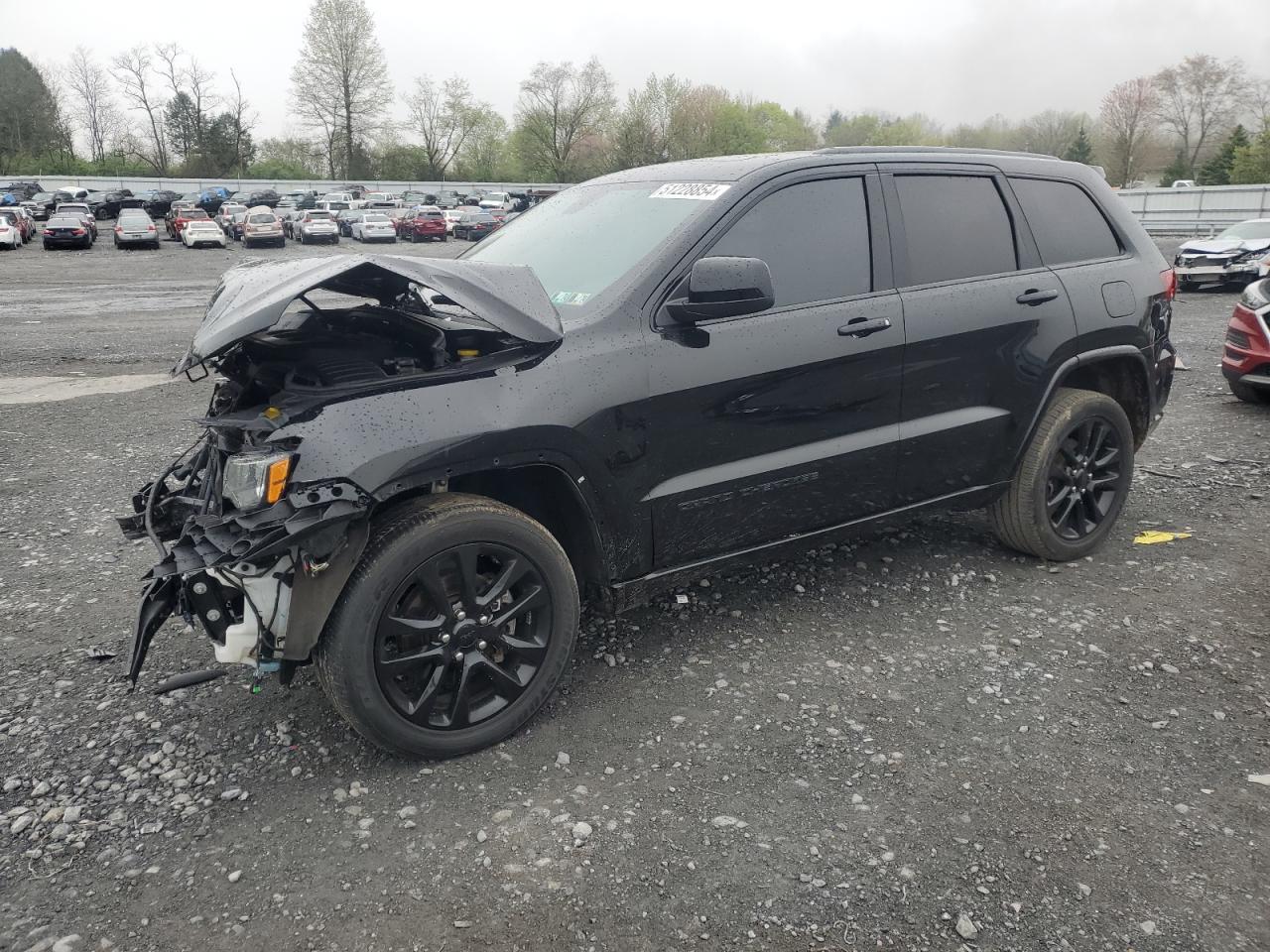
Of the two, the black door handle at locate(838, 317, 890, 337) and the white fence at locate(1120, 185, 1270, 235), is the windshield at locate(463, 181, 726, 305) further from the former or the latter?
the white fence at locate(1120, 185, 1270, 235)

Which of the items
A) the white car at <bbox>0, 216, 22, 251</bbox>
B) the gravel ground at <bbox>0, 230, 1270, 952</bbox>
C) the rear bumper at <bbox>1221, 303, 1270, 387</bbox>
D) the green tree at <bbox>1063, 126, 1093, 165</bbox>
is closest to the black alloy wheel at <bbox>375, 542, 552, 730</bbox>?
the gravel ground at <bbox>0, 230, 1270, 952</bbox>

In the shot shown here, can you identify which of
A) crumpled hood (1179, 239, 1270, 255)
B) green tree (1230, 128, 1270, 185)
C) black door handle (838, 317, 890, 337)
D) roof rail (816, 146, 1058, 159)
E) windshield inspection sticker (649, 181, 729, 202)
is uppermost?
green tree (1230, 128, 1270, 185)

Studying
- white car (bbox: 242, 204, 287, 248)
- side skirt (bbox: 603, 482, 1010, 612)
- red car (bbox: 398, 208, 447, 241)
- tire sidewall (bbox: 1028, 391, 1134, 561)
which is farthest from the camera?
red car (bbox: 398, 208, 447, 241)

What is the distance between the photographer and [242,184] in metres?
67.1

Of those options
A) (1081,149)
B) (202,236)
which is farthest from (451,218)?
(1081,149)

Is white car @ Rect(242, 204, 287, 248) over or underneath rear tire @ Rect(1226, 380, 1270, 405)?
over

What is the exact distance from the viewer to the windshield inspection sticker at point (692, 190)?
3.63m

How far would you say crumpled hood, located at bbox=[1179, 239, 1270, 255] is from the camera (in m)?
17.4

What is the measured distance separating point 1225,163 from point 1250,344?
59.1 m

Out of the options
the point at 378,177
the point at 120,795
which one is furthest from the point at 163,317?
the point at 378,177

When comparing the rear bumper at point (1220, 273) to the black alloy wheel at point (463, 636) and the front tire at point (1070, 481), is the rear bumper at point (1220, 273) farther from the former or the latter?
the black alloy wheel at point (463, 636)

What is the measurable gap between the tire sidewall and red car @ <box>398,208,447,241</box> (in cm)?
3893

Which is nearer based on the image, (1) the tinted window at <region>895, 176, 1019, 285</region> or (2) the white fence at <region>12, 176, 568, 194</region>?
(1) the tinted window at <region>895, 176, 1019, 285</region>

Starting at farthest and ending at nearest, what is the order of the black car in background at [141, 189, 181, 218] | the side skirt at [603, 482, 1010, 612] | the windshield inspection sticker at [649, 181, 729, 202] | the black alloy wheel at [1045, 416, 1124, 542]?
1. the black car in background at [141, 189, 181, 218]
2. the black alloy wheel at [1045, 416, 1124, 542]
3. the windshield inspection sticker at [649, 181, 729, 202]
4. the side skirt at [603, 482, 1010, 612]
